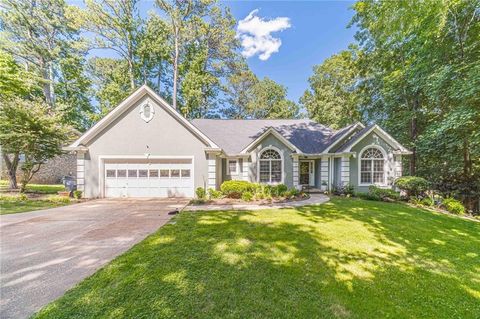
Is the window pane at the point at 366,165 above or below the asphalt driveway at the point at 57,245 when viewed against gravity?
above

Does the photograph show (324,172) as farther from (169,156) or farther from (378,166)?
(169,156)

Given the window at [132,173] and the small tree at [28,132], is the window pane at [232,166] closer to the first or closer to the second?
the window at [132,173]

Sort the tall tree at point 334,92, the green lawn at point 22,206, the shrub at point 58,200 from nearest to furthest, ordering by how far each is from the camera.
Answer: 1. the green lawn at point 22,206
2. the shrub at point 58,200
3. the tall tree at point 334,92

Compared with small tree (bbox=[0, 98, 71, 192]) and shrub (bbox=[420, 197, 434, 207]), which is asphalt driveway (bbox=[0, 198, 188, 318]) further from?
shrub (bbox=[420, 197, 434, 207])

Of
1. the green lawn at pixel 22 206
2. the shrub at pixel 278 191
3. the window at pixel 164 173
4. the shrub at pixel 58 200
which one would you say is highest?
the window at pixel 164 173

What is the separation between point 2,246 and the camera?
4977 millimetres

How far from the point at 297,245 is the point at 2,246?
7289 mm

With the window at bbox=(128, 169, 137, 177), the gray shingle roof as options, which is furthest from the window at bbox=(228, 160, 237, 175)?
the window at bbox=(128, 169, 137, 177)

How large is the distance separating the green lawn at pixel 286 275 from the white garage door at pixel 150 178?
585cm

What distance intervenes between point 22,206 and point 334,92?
89.4ft

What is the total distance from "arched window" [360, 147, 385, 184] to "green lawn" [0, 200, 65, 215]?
17.1m

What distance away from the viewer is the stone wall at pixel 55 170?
751 inches

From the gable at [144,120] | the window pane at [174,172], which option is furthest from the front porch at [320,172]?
the window pane at [174,172]

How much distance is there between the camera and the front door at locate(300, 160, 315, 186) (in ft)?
48.9
